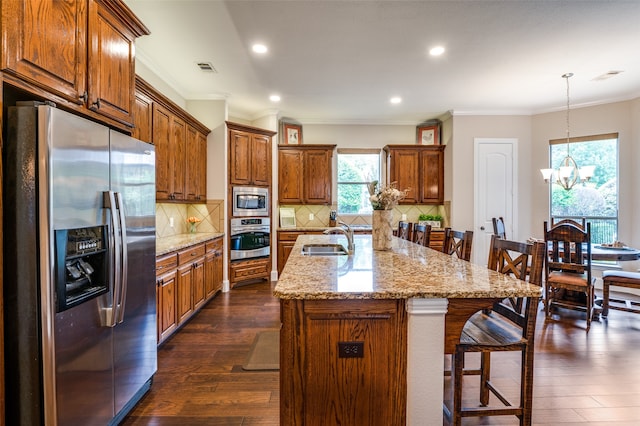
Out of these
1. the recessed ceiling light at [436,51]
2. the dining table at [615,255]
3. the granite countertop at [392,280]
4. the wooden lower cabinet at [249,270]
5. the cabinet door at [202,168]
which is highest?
the recessed ceiling light at [436,51]

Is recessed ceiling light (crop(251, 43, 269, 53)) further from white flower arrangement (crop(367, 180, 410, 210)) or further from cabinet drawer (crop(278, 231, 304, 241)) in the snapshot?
cabinet drawer (crop(278, 231, 304, 241))

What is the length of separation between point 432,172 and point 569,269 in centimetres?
279

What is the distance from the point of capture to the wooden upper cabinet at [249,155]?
15.4 feet

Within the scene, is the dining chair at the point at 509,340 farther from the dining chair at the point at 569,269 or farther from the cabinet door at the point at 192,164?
the cabinet door at the point at 192,164

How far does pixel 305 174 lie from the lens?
5609 mm

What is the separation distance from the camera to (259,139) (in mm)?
5023

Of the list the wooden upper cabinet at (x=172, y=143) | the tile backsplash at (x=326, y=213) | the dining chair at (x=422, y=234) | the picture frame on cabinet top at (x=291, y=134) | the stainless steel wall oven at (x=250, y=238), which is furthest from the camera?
the tile backsplash at (x=326, y=213)

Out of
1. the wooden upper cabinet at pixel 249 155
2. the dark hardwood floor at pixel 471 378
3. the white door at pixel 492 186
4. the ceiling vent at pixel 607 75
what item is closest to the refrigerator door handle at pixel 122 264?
the dark hardwood floor at pixel 471 378

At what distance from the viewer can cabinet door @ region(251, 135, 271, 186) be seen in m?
4.95

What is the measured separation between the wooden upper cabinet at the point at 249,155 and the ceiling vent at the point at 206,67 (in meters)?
0.90

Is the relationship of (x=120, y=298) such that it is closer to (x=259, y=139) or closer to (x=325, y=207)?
(x=259, y=139)

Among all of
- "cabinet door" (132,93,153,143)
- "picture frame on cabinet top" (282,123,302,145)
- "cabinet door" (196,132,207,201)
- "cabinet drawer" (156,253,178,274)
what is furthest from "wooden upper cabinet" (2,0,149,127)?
"picture frame on cabinet top" (282,123,302,145)

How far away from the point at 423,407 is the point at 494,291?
0.60 meters

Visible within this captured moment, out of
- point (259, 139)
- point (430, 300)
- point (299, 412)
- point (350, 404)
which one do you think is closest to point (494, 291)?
point (430, 300)
